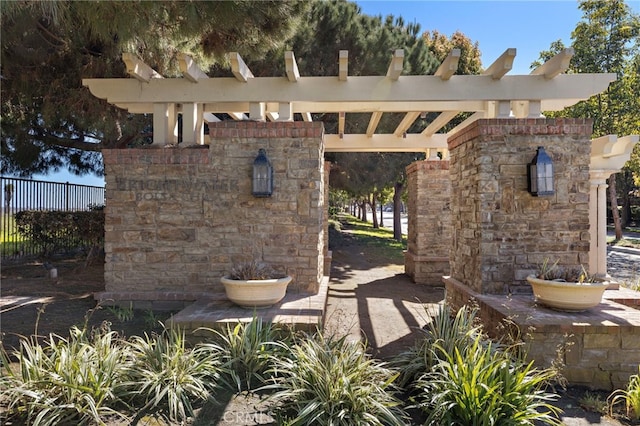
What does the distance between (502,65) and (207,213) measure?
4137 mm

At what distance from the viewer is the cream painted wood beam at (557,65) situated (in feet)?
14.0

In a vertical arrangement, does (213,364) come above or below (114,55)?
below

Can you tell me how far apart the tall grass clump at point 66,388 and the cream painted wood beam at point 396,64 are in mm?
4127

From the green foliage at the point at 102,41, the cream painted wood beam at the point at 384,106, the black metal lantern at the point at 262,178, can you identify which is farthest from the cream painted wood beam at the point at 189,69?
the black metal lantern at the point at 262,178

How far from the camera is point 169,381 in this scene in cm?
277

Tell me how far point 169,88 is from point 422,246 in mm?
5818

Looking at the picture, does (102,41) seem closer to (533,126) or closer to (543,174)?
(533,126)

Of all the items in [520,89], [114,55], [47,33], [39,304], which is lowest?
[39,304]

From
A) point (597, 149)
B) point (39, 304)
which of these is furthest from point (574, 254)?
point (39, 304)

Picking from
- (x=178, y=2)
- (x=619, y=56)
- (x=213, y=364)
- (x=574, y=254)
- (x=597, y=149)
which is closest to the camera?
(x=213, y=364)

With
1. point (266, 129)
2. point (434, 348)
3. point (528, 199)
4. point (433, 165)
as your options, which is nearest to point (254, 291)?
point (434, 348)

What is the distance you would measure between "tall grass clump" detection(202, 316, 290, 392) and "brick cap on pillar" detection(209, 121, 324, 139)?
2486 mm

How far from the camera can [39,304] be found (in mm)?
5211

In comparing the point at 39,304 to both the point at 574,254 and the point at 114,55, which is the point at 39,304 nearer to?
the point at 114,55
